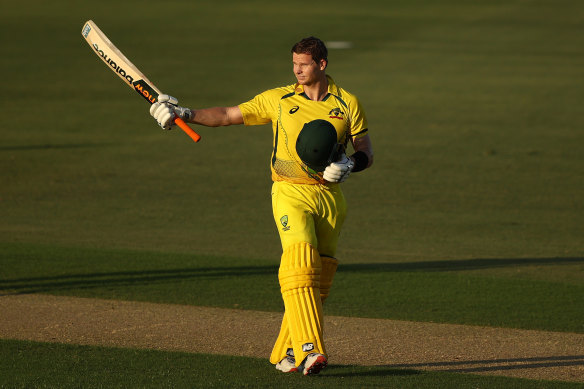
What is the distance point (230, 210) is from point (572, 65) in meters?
15.3

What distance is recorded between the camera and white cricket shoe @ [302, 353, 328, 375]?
255 inches

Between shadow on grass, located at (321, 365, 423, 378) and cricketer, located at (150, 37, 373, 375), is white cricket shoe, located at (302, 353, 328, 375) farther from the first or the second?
shadow on grass, located at (321, 365, 423, 378)

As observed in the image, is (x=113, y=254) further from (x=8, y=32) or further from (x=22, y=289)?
(x=8, y=32)

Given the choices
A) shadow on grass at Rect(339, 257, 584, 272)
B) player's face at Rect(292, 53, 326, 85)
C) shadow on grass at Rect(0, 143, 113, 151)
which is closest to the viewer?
player's face at Rect(292, 53, 326, 85)

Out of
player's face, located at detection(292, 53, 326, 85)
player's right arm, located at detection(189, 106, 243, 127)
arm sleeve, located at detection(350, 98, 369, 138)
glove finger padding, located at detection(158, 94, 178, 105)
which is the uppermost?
glove finger padding, located at detection(158, 94, 178, 105)

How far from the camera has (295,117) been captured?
7008 mm

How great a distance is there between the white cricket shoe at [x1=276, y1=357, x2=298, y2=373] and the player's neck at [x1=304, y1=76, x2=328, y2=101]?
5.74ft

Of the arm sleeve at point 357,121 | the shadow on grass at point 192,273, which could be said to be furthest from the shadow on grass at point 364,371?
the shadow on grass at point 192,273

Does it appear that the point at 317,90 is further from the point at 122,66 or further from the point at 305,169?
the point at 122,66

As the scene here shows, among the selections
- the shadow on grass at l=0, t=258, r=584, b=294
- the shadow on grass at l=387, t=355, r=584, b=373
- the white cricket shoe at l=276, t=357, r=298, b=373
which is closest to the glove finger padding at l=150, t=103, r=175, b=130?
the white cricket shoe at l=276, t=357, r=298, b=373

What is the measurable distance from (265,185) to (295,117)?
8.00 meters

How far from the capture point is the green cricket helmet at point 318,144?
263 inches

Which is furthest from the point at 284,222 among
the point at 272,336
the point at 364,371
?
the point at 272,336

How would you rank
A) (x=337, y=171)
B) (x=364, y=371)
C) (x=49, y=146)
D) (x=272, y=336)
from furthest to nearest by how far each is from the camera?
(x=49, y=146) → (x=272, y=336) → (x=364, y=371) → (x=337, y=171)
